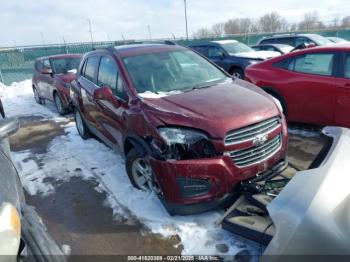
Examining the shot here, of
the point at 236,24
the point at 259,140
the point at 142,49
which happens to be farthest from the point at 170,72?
the point at 236,24

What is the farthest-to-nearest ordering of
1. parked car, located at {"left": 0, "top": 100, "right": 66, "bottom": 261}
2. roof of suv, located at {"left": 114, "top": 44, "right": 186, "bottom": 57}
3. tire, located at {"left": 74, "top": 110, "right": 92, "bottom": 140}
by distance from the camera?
tire, located at {"left": 74, "top": 110, "right": 92, "bottom": 140}
roof of suv, located at {"left": 114, "top": 44, "right": 186, "bottom": 57}
parked car, located at {"left": 0, "top": 100, "right": 66, "bottom": 261}

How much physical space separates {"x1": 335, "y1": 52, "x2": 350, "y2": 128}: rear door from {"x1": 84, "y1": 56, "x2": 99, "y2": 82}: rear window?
403 centimetres

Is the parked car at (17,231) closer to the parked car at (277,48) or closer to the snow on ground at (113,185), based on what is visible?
the snow on ground at (113,185)

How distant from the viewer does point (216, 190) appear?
3.26m

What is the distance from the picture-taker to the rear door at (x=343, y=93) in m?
5.17

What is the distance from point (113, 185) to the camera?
449cm

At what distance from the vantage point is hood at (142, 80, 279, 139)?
10.6 feet

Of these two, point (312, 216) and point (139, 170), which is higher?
point (312, 216)

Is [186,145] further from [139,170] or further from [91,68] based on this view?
[91,68]

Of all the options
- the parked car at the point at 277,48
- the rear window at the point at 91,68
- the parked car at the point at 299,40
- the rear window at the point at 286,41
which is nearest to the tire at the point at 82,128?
the rear window at the point at 91,68

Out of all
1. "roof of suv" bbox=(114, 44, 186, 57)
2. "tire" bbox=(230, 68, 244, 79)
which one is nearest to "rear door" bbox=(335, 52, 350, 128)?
"roof of suv" bbox=(114, 44, 186, 57)

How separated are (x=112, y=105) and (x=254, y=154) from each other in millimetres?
2056

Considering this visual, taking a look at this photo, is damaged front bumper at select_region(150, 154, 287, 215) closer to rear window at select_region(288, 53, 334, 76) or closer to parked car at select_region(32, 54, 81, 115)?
rear window at select_region(288, 53, 334, 76)

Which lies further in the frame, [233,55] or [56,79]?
[233,55]
